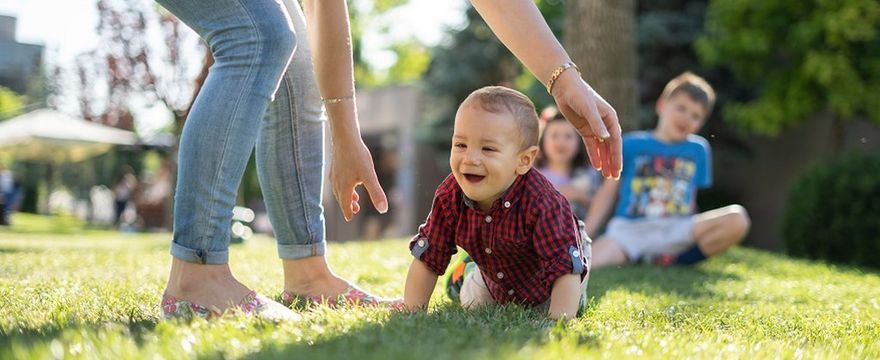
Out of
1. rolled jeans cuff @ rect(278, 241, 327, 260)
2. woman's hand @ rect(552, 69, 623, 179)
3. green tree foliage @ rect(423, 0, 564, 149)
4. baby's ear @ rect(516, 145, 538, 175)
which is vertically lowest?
rolled jeans cuff @ rect(278, 241, 327, 260)

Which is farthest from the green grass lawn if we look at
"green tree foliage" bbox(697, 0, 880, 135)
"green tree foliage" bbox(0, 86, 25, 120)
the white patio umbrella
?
"green tree foliage" bbox(0, 86, 25, 120)

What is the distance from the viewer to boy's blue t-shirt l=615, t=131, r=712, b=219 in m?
6.29

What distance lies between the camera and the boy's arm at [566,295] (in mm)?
2645

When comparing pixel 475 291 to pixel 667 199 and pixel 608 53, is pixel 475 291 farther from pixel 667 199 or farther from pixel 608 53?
pixel 608 53

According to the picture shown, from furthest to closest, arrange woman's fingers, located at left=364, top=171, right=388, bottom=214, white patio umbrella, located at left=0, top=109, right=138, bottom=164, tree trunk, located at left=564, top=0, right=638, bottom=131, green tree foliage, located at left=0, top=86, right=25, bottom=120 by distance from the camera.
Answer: green tree foliage, located at left=0, top=86, right=25, bottom=120 → white patio umbrella, located at left=0, top=109, right=138, bottom=164 → tree trunk, located at left=564, top=0, right=638, bottom=131 → woman's fingers, located at left=364, top=171, right=388, bottom=214

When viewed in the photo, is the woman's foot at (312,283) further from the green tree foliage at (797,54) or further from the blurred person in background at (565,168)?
the green tree foliage at (797,54)

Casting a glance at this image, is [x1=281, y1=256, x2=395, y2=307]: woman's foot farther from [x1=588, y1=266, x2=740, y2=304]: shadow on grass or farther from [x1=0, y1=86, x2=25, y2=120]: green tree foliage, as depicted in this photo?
[x1=0, y1=86, x2=25, y2=120]: green tree foliage

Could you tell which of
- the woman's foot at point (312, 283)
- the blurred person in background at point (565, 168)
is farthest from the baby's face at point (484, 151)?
the blurred person in background at point (565, 168)

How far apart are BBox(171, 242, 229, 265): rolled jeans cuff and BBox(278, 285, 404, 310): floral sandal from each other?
0.40 metres

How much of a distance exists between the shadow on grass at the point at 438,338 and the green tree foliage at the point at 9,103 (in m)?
31.3

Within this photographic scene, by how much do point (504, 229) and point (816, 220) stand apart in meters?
6.99

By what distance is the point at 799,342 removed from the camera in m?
2.50

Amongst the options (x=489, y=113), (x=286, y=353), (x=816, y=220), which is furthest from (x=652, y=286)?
(x=816, y=220)

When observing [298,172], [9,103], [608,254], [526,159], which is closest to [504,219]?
[526,159]
